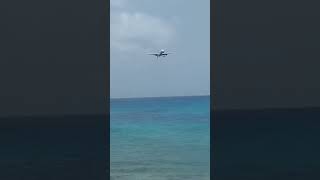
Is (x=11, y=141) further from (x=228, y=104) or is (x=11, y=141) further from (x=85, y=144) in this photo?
(x=228, y=104)

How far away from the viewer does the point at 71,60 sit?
11.0m

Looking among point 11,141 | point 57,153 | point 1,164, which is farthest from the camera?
point 11,141

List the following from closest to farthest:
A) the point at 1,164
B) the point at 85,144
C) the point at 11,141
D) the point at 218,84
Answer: the point at 1,164 → the point at 85,144 → the point at 11,141 → the point at 218,84

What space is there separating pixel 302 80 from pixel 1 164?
24.5 feet

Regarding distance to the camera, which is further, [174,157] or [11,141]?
[11,141]

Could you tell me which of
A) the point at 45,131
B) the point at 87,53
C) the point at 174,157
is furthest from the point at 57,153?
the point at 45,131

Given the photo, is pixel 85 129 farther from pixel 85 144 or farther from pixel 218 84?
pixel 218 84

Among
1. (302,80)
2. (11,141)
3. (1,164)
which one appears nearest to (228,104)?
(302,80)

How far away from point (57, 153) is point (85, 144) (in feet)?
3.04

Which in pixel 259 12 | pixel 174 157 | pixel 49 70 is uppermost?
pixel 259 12

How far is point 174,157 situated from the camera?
898 cm

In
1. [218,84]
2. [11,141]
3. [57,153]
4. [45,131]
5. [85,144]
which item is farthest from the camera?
[45,131]

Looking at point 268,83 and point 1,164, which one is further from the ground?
point 268,83

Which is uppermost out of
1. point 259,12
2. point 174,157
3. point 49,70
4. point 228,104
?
point 259,12
